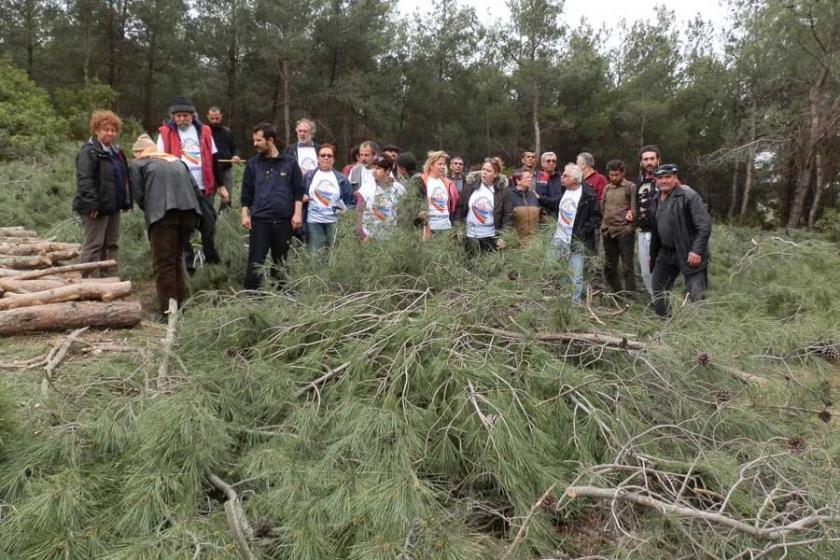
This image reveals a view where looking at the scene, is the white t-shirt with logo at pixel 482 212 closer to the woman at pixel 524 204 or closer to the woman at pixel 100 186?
the woman at pixel 524 204

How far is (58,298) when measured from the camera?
4.46 meters

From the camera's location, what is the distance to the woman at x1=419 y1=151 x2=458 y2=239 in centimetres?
471

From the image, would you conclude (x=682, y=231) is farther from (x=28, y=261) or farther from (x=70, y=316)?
(x=28, y=261)

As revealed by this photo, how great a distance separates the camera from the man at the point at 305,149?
17.6ft

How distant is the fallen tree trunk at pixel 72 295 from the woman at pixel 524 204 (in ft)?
10.4

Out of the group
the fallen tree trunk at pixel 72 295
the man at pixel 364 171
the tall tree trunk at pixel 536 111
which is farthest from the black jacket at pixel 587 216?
the tall tree trunk at pixel 536 111

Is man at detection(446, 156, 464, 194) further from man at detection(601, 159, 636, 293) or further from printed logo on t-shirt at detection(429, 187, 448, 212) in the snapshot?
man at detection(601, 159, 636, 293)

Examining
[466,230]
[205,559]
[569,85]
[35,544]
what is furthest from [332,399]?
[569,85]

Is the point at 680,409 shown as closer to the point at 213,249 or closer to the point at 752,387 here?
the point at 752,387

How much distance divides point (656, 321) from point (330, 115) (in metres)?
18.9

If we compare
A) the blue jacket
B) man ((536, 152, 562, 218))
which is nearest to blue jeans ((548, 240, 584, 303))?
the blue jacket

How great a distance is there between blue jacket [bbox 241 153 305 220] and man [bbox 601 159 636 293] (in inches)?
111

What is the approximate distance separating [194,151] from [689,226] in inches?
162

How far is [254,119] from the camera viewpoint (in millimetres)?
21156
